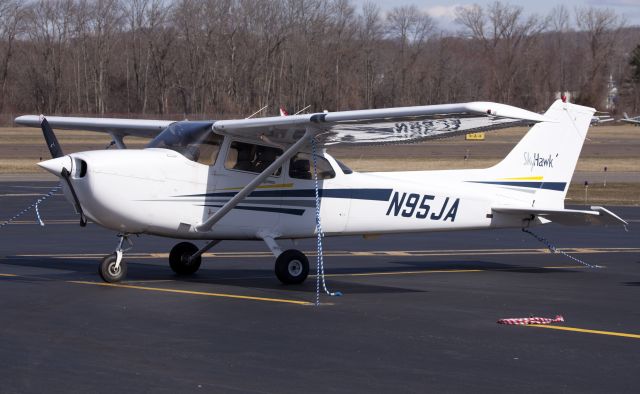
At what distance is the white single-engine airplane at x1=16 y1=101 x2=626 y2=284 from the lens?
12477 mm

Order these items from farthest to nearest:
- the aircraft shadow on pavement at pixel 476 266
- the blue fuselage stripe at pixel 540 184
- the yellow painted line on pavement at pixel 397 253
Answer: the yellow painted line on pavement at pixel 397 253, the aircraft shadow on pavement at pixel 476 266, the blue fuselage stripe at pixel 540 184

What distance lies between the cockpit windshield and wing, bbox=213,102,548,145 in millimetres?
220

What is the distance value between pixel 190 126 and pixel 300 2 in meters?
102

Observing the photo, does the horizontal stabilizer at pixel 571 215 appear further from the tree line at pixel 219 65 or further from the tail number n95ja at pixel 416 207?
the tree line at pixel 219 65

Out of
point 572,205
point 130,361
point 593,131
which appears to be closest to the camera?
point 130,361

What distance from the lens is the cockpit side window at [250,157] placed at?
1362 centimetres

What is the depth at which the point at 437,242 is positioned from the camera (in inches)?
782

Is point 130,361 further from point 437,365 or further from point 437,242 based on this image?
point 437,242

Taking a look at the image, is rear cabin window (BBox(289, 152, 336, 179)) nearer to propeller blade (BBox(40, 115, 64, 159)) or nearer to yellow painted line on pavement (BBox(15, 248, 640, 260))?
propeller blade (BBox(40, 115, 64, 159))

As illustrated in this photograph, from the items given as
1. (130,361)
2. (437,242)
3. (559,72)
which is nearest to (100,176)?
(130,361)

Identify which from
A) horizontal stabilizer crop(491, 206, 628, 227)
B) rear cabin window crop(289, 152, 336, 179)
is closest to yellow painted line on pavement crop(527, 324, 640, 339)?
horizontal stabilizer crop(491, 206, 628, 227)

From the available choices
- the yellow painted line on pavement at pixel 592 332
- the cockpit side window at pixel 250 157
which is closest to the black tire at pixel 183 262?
the cockpit side window at pixel 250 157

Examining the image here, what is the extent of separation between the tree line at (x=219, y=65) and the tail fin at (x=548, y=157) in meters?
82.8

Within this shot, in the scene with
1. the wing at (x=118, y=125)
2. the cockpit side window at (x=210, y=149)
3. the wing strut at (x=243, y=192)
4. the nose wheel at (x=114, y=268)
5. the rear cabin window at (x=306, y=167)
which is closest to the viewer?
the wing strut at (x=243, y=192)
